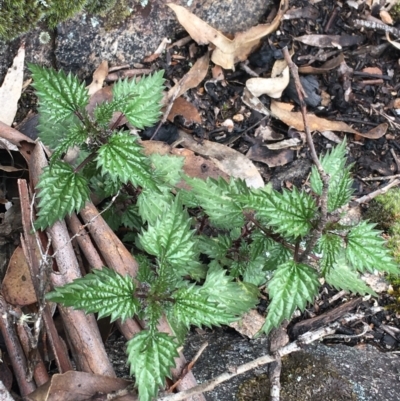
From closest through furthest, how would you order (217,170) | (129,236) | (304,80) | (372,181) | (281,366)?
(281,366) < (129,236) < (217,170) < (372,181) < (304,80)

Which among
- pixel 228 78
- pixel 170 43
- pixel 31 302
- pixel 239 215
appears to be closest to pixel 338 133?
pixel 228 78


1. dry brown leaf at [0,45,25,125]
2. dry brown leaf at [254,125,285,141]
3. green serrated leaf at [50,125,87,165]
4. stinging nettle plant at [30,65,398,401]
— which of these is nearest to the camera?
stinging nettle plant at [30,65,398,401]

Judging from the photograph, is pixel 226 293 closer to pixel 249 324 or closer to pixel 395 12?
pixel 249 324

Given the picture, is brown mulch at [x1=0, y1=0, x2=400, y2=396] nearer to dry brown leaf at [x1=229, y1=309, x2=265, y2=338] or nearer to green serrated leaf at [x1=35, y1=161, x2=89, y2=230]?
dry brown leaf at [x1=229, y1=309, x2=265, y2=338]

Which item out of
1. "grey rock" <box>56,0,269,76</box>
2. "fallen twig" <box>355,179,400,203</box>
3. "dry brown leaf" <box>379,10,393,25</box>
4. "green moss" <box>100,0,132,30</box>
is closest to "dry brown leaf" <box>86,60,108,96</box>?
"grey rock" <box>56,0,269,76</box>

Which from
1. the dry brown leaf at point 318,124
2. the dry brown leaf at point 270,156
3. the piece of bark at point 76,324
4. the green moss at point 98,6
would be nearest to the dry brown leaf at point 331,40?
the dry brown leaf at point 318,124

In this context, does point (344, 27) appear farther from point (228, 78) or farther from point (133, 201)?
point (133, 201)

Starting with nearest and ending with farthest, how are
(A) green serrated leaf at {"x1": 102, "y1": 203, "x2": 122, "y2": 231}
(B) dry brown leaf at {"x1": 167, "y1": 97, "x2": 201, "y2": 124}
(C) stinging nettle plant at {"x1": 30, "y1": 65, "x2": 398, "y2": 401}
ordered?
1. (C) stinging nettle plant at {"x1": 30, "y1": 65, "x2": 398, "y2": 401}
2. (A) green serrated leaf at {"x1": 102, "y1": 203, "x2": 122, "y2": 231}
3. (B) dry brown leaf at {"x1": 167, "y1": 97, "x2": 201, "y2": 124}

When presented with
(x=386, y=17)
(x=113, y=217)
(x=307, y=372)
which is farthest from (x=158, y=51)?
(x=307, y=372)
